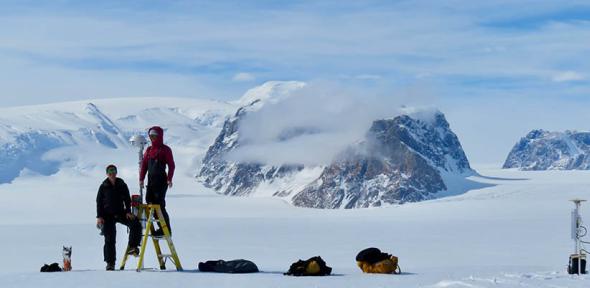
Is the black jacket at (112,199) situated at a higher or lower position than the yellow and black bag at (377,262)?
higher

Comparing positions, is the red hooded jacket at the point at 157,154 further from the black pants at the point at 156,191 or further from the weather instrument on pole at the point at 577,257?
the weather instrument on pole at the point at 577,257

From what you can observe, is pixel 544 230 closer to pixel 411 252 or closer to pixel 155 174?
pixel 411 252

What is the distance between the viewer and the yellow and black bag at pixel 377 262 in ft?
51.4

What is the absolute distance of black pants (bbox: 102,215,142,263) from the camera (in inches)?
609

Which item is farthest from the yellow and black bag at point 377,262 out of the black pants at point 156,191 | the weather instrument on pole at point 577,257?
the black pants at point 156,191

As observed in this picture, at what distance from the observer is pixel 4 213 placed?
183875mm

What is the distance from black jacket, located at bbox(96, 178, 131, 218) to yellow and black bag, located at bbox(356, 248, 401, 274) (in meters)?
4.59

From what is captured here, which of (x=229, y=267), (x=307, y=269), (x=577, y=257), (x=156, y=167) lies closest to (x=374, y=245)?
(x=577, y=257)

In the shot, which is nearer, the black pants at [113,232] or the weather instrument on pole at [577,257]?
the black pants at [113,232]

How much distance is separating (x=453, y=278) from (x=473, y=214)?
457 ft

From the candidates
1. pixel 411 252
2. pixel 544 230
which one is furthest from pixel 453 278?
pixel 544 230

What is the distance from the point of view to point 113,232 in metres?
15.7

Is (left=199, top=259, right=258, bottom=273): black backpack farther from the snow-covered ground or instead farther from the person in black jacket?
the person in black jacket

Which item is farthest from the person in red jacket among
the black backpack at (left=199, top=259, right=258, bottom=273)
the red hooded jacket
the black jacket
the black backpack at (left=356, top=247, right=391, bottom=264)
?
the black backpack at (left=356, top=247, right=391, bottom=264)
